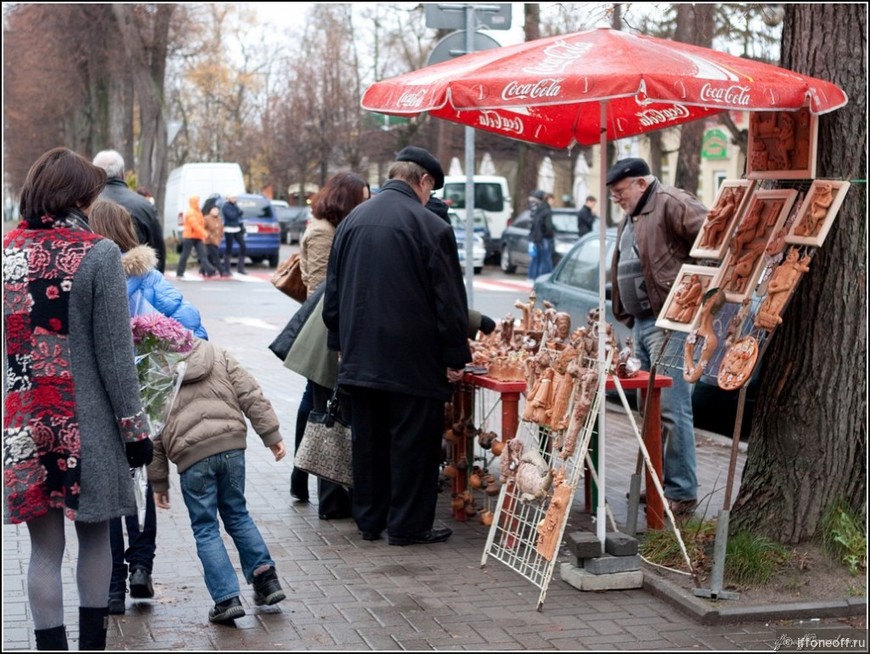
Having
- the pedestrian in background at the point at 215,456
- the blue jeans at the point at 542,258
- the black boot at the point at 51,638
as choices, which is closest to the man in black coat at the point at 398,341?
the pedestrian in background at the point at 215,456

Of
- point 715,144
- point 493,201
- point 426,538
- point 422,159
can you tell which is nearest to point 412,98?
point 422,159

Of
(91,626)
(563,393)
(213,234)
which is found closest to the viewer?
(91,626)

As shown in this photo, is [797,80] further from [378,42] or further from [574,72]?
[378,42]

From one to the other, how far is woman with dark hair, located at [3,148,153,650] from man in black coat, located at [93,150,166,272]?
122 inches

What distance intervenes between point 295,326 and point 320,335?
280 millimetres

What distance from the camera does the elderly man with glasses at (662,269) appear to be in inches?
267

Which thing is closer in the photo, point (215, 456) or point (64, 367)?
point (64, 367)

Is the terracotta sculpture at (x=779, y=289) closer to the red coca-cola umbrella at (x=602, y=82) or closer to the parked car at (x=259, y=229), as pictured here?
the red coca-cola umbrella at (x=602, y=82)

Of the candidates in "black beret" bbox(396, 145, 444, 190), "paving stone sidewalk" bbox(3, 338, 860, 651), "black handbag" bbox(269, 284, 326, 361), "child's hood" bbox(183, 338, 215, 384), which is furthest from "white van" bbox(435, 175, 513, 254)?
"child's hood" bbox(183, 338, 215, 384)

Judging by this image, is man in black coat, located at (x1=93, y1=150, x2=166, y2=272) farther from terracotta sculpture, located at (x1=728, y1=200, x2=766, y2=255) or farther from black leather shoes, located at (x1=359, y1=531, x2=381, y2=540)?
terracotta sculpture, located at (x1=728, y1=200, x2=766, y2=255)

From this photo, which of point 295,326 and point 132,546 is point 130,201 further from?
point 132,546

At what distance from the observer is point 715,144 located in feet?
119

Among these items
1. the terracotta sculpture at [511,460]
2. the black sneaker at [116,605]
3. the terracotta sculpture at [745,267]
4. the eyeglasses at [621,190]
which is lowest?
the black sneaker at [116,605]

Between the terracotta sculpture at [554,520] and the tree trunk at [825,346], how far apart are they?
93 centimetres
